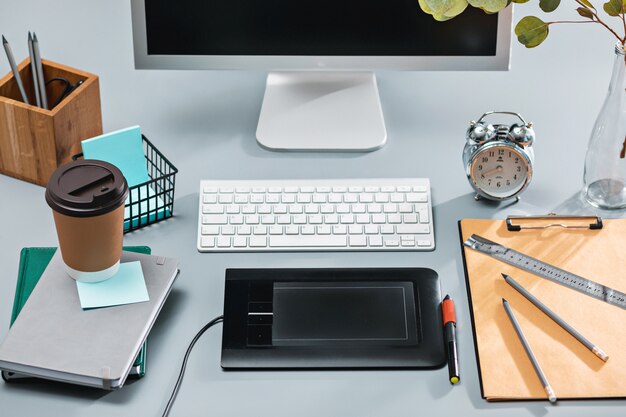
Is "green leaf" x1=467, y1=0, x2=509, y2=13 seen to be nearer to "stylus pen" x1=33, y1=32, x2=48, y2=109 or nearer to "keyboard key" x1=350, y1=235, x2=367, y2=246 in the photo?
"keyboard key" x1=350, y1=235, x2=367, y2=246

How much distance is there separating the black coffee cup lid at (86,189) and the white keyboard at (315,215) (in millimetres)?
224

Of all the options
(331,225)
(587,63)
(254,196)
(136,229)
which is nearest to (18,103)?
(136,229)

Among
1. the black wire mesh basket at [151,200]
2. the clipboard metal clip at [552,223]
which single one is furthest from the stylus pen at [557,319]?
the black wire mesh basket at [151,200]

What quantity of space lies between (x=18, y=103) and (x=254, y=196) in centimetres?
39

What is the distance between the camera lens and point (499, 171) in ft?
4.41

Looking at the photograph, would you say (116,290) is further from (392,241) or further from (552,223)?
(552,223)

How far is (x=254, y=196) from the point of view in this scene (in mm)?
1349

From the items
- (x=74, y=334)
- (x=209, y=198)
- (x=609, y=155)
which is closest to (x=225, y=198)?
(x=209, y=198)

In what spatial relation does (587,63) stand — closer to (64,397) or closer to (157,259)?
(157,259)

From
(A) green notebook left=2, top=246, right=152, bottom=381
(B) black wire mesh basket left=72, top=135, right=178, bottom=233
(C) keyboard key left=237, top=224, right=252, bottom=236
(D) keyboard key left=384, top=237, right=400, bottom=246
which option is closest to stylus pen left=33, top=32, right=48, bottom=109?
(B) black wire mesh basket left=72, top=135, right=178, bottom=233

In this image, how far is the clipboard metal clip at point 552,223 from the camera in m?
1.31

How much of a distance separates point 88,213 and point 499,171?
0.64 metres

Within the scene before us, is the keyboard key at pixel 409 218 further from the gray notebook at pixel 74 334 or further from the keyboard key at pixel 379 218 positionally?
the gray notebook at pixel 74 334

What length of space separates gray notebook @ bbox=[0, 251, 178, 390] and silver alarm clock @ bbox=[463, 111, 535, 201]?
19.8 inches
